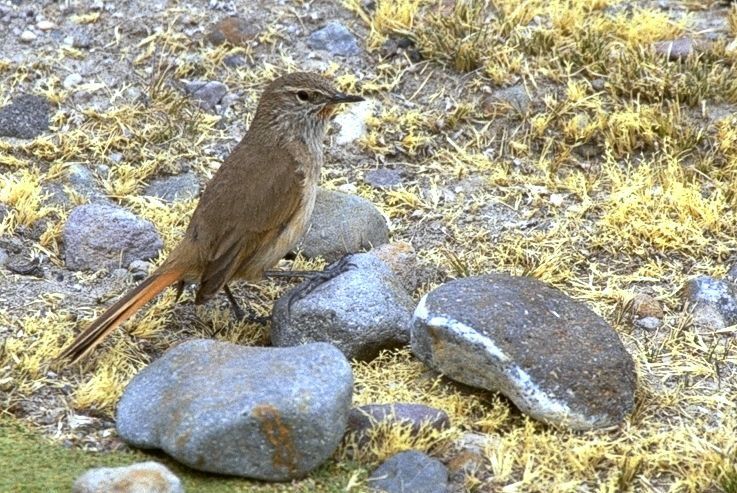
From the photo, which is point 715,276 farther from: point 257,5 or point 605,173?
point 257,5

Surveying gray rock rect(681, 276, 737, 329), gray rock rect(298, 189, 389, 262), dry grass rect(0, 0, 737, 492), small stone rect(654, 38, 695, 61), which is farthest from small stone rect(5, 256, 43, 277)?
small stone rect(654, 38, 695, 61)

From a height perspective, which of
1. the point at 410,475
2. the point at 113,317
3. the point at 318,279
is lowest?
the point at 410,475

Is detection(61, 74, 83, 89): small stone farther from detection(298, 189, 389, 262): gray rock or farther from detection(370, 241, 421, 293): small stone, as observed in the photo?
detection(370, 241, 421, 293): small stone

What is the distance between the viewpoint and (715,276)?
7016 millimetres

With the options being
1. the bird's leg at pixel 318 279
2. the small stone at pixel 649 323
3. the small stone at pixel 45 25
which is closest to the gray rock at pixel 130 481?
the bird's leg at pixel 318 279

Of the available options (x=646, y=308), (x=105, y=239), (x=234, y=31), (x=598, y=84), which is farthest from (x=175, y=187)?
(x=646, y=308)

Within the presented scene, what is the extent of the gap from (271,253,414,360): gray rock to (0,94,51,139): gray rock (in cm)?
248

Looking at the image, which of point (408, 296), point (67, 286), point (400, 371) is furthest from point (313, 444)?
point (67, 286)

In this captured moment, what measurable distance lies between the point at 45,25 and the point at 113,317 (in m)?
3.48

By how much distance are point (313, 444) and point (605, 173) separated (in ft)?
11.0

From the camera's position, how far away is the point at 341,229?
7.27 meters

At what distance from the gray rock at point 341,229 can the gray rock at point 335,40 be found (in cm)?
168

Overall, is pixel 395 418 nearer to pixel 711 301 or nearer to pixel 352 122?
pixel 711 301

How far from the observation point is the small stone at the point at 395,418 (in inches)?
217
